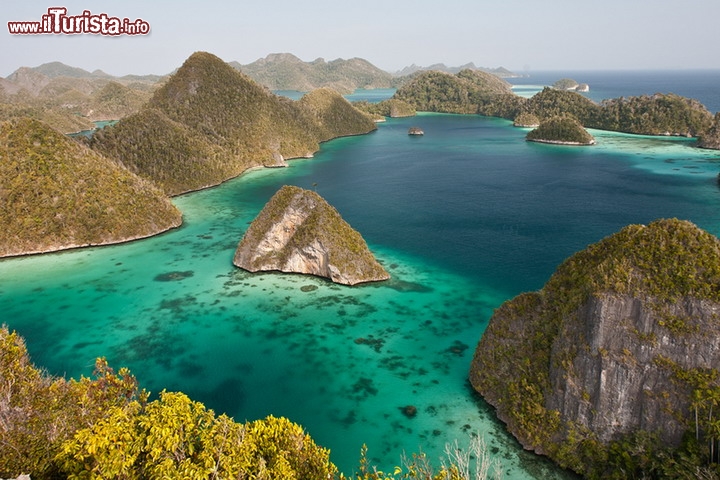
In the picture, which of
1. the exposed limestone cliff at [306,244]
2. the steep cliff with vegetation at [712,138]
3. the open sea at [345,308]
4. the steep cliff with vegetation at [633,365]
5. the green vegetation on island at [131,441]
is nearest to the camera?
the green vegetation on island at [131,441]

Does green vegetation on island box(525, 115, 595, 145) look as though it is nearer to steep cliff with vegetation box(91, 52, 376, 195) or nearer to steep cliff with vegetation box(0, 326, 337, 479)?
steep cliff with vegetation box(91, 52, 376, 195)

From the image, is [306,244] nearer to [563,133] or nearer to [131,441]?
[131,441]

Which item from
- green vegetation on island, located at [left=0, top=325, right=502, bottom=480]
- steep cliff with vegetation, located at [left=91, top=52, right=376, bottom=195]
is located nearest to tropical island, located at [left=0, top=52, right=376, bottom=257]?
steep cliff with vegetation, located at [left=91, top=52, right=376, bottom=195]

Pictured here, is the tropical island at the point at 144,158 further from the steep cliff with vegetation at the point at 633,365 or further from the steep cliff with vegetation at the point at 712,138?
the steep cliff with vegetation at the point at 712,138

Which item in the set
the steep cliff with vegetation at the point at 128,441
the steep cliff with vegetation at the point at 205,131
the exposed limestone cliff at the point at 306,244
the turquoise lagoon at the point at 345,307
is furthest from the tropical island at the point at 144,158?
the steep cliff with vegetation at the point at 128,441

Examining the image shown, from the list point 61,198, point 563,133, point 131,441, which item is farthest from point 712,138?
point 61,198

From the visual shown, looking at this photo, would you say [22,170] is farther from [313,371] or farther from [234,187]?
[313,371]
